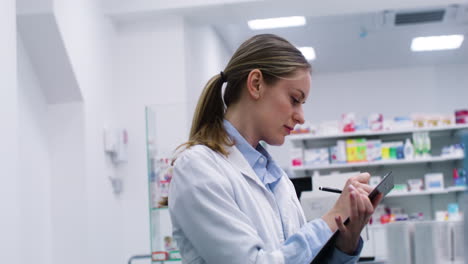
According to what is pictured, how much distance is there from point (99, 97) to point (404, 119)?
159 inches

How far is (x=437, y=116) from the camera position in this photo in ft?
24.0

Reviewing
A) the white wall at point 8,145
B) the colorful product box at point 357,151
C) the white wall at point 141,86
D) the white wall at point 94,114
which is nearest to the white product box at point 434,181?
the colorful product box at point 357,151

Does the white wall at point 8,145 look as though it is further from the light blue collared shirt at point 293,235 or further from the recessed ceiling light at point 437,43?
the recessed ceiling light at point 437,43

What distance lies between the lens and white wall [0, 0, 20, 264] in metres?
2.81

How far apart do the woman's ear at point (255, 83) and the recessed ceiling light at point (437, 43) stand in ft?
26.0

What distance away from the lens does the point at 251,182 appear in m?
1.37

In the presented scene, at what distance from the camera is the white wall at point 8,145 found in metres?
2.81

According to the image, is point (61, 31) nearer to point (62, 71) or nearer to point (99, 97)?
point (62, 71)

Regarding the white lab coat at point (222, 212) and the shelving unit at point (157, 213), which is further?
the shelving unit at point (157, 213)

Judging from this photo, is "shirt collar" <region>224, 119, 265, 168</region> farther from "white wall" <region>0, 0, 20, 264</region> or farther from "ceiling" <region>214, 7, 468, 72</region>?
"ceiling" <region>214, 7, 468, 72</region>

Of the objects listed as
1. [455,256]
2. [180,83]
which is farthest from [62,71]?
[455,256]

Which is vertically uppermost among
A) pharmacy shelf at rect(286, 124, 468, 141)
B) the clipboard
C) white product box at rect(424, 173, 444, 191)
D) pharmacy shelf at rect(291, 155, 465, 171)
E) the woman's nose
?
pharmacy shelf at rect(286, 124, 468, 141)

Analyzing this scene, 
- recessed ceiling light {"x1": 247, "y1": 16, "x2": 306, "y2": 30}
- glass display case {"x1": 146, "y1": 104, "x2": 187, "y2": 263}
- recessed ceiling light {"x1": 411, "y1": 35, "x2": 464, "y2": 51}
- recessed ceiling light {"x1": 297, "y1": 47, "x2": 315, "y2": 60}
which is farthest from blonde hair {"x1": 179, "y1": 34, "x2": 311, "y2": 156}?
recessed ceiling light {"x1": 411, "y1": 35, "x2": 464, "y2": 51}

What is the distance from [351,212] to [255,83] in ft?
1.24
